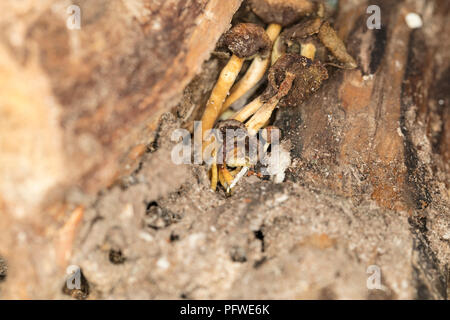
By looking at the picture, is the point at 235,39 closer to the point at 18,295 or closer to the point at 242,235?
the point at 242,235

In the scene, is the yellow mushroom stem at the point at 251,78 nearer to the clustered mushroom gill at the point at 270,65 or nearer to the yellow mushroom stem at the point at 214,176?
the clustered mushroom gill at the point at 270,65

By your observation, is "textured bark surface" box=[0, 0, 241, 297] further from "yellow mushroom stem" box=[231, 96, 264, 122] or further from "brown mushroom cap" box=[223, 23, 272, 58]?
"yellow mushroom stem" box=[231, 96, 264, 122]

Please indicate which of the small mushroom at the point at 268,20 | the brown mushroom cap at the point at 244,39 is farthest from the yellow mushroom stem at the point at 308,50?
the brown mushroom cap at the point at 244,39

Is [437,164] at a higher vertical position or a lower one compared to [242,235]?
higher

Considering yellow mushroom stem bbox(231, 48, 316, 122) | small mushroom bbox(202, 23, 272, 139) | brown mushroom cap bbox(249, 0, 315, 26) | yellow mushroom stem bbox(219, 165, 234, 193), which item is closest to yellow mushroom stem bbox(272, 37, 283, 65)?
small mushroom bbox(202, 23, 272, 139)

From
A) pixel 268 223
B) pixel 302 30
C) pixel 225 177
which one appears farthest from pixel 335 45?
pixel 268 223
